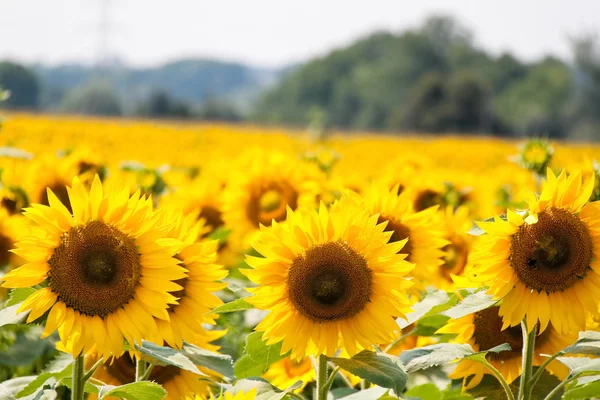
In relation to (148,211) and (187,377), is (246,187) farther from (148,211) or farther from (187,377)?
(148,211)

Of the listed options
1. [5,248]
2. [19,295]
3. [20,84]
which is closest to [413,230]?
[19,295]

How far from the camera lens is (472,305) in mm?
1946

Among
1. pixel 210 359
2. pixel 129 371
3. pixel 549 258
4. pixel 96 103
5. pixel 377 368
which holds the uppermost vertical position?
pixel 549 258

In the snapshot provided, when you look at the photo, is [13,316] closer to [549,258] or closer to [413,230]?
[549,258]

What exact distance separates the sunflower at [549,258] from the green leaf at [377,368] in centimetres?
28

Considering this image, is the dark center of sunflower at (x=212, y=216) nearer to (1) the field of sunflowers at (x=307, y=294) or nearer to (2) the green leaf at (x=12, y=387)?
(1) the field of sunflowers at (x=307, y=294)

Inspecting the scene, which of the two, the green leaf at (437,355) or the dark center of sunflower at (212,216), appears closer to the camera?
the green leaf at (437,355)

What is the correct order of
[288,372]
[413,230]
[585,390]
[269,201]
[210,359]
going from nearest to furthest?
[585,390], [210,359], [413,230], [288,372], [269,201]

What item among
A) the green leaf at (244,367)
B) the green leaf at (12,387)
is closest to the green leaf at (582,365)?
the green leaf at (244,367)

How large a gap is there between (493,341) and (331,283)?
62cm

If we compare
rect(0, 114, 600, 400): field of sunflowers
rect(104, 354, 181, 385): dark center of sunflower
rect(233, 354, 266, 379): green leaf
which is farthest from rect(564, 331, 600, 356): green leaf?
rect(104, 354, 181, 385): dark center of sunflower

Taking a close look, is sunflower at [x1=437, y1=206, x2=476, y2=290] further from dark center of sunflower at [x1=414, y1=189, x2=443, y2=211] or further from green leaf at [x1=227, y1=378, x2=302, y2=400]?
green leaf at [x1=227, y1=378, x2=302, y2=400]

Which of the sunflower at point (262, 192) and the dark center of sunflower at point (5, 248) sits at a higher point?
the sunflower at point (262, 192)

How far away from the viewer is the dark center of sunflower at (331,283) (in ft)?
6.23
